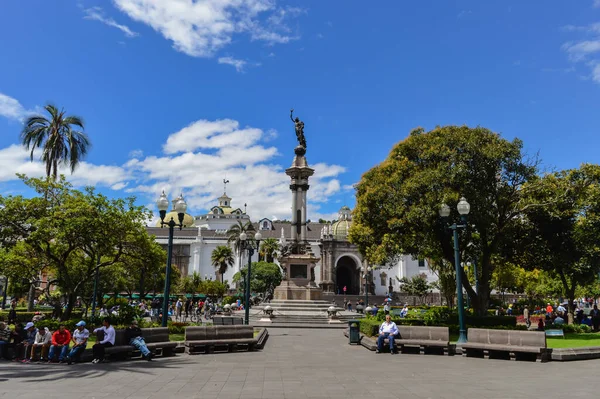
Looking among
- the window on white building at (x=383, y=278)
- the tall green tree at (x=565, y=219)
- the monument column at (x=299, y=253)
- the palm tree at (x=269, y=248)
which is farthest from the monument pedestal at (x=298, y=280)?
the window on white building at (x=383, y=278)

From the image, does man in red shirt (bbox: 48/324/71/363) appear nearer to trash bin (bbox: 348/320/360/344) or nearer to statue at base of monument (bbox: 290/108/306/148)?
trash bin (bbox: 348/320/360/344)

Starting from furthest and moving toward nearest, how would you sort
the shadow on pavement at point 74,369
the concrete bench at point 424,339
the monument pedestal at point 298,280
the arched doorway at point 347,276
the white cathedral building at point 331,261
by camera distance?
the arched doorway at point 347,276
the white cathedral building at point 331,261
the monument pedestal at point 298,280
the concrete bench at point 424,339
the shadow on pavement at point 74,369

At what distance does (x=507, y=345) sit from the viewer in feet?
40.8

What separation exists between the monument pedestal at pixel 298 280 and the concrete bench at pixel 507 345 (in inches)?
659

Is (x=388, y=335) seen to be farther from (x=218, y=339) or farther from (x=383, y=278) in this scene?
(x=383, y=278)

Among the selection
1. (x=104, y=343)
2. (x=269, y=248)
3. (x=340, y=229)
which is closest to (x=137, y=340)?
(x=104, y=343)

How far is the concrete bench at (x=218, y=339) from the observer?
13047 mm

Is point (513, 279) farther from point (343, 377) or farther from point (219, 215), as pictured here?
point (219, 215)

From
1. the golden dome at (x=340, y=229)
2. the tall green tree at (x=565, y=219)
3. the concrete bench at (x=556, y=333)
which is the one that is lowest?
the concrete bench at (x=556, y=333)

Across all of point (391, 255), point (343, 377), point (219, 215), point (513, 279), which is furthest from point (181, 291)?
point (343, 377)

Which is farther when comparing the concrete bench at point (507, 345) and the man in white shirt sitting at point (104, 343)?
the concrete bench at point (507, 345)

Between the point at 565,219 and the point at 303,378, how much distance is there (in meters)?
17.6

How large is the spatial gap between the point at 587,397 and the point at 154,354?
33.5 ft

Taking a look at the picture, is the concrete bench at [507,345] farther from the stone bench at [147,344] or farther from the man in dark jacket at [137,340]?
the man in dark jacket at [137,340]
